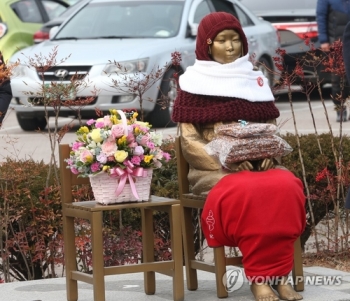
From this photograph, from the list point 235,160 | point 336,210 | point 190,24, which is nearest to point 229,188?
point 235,160

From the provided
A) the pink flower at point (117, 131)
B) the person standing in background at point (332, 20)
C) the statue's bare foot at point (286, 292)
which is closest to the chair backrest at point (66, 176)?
the pink flower at point (117, 131)

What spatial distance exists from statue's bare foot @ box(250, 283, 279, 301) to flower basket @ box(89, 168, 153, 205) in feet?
2.38

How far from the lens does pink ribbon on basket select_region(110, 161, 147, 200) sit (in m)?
5.30

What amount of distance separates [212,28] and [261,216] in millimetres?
1053

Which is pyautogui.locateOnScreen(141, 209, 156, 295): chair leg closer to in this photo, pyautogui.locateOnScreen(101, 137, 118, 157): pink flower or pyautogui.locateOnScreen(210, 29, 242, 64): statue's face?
pyautogui.locateOnScreen(101, 137, 118, 157): pink flower

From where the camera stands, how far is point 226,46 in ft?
18.7

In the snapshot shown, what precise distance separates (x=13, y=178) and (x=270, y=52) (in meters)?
9.08

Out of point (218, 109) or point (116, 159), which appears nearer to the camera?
point (116, 159)

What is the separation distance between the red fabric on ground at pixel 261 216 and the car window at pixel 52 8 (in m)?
12.5

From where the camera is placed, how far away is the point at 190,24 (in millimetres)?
13453

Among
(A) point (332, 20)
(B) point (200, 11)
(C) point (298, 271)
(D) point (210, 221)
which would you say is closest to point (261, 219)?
(D) point (210, 221)

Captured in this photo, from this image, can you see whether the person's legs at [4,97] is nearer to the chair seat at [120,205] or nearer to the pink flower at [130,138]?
the chair seat at [120,205]

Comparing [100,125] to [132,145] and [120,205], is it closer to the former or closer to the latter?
[132,145]

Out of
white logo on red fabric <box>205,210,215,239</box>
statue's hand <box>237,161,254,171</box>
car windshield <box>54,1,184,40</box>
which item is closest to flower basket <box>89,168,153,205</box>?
white logo on red fabric <box>205,210,215,239</box>
